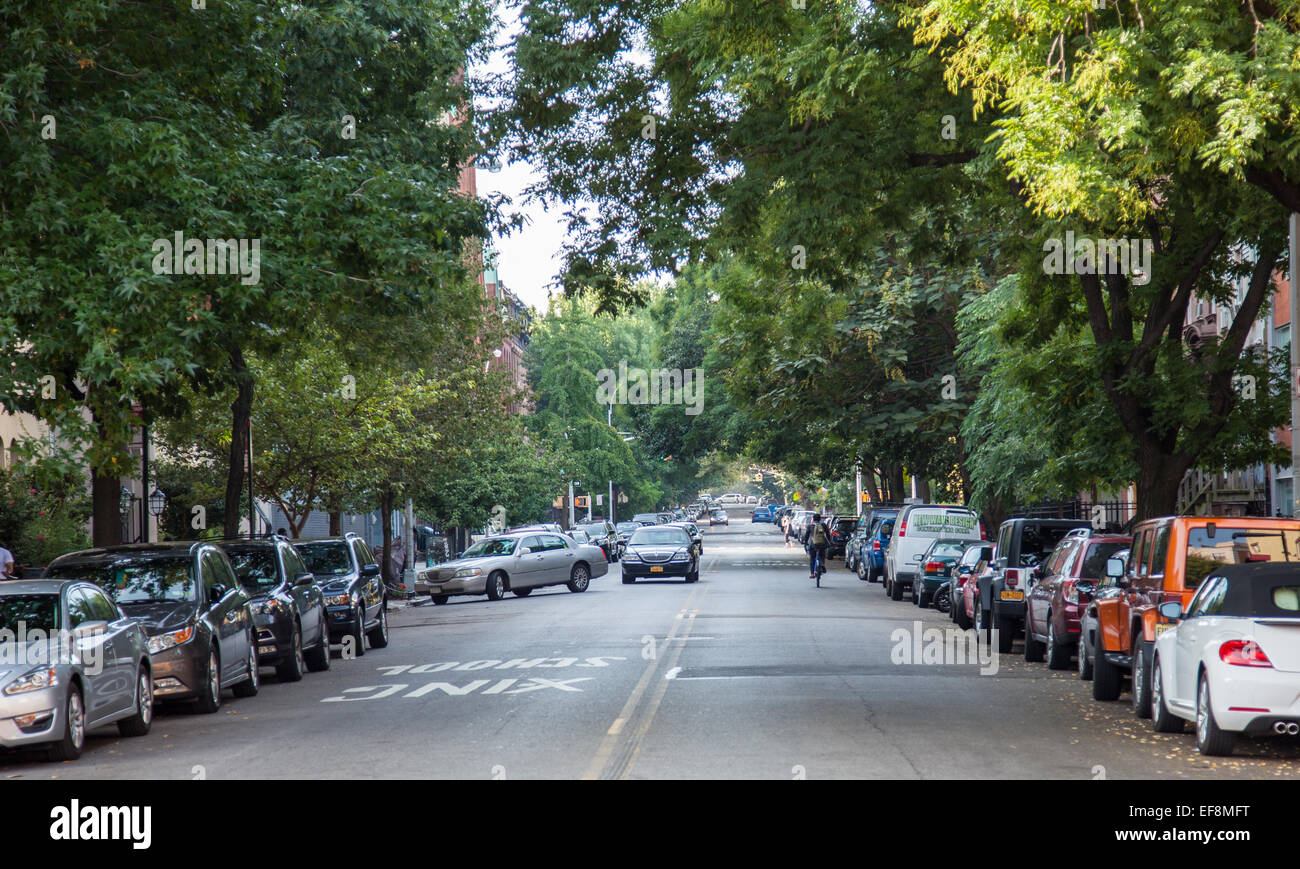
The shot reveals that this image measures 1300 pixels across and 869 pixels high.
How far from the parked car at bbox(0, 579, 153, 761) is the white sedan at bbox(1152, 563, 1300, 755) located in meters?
8.43

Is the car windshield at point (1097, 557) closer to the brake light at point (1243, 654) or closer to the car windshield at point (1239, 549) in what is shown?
the car windshield at point (1239, 549)

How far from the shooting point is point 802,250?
17734mm

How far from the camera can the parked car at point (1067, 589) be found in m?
17.2

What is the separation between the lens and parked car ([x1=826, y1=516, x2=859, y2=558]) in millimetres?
61844

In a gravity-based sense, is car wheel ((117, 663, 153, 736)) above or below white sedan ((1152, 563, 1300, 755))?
below

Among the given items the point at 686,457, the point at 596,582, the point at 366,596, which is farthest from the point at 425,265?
the point at 686,457

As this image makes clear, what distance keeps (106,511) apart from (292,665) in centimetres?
522

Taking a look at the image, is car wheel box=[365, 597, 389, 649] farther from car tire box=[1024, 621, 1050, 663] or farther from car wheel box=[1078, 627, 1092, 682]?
car wheel box=[1078, 627, 1092, 682]

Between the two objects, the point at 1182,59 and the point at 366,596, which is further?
the point at 366,596

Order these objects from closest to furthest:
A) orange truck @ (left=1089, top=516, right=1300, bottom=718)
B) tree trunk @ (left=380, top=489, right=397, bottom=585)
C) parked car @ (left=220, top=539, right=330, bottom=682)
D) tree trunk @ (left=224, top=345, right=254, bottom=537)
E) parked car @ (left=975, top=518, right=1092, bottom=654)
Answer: orange truck @ (left=1089, top=516, right=1300, bottom=718), parked car @ (left=220, top=539, right=330, bottom=682), parked car @ (left=975, top=518, right=1092, bottom=654), tree trunk @ (left=224, top=345, right=254, bottom=537), tree trunk @ (left=380, top=489, right=397, bottom=585)

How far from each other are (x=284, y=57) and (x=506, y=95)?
6377 millimetres

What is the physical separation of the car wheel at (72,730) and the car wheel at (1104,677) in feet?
30.2

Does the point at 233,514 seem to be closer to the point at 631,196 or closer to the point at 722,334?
the point at 631,196

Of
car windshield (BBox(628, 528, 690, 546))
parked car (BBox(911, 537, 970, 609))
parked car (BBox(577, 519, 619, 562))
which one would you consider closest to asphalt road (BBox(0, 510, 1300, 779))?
parked car (BBox(911, 537, 970, 609))
